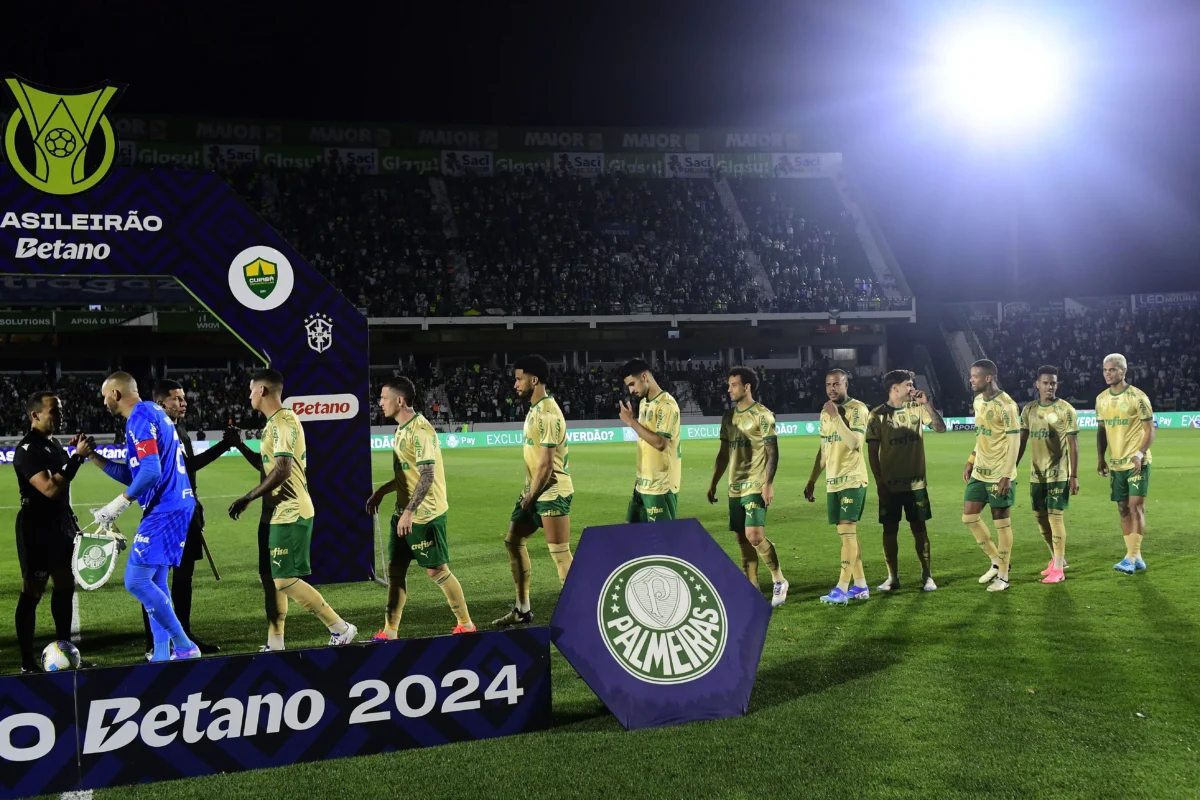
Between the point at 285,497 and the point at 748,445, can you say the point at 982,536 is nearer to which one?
the point at 748,445

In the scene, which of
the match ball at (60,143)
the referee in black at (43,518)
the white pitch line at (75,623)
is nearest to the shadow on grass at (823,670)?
the referee in black at (43,518)

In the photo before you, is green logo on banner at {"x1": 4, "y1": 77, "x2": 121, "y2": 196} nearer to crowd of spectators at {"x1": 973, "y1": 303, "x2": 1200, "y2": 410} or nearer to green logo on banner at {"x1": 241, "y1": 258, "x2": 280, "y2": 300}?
green logo on banner at {"x1": 241, "y1": 258, "x2": 280, "y2": 300}

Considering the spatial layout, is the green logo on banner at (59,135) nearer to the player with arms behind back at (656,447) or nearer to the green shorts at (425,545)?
the green shorts at (425,545)

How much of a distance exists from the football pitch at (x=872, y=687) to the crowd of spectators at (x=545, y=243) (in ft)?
113

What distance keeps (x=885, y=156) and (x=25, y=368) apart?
4504 centimetres

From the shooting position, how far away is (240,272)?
9742 millimetres

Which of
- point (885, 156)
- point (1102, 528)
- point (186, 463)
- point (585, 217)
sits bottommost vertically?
point (1102, 528)

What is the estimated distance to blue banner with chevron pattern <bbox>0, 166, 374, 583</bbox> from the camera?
8.81 m

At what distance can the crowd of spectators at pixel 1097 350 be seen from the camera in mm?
46375

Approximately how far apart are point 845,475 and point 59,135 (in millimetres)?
7849

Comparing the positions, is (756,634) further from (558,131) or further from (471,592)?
(558,131)

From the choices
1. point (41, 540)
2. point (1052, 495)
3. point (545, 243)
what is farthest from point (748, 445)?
point (545, 243)

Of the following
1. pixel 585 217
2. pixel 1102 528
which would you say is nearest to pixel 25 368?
pixel 585 217

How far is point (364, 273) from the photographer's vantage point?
46.2 meters
